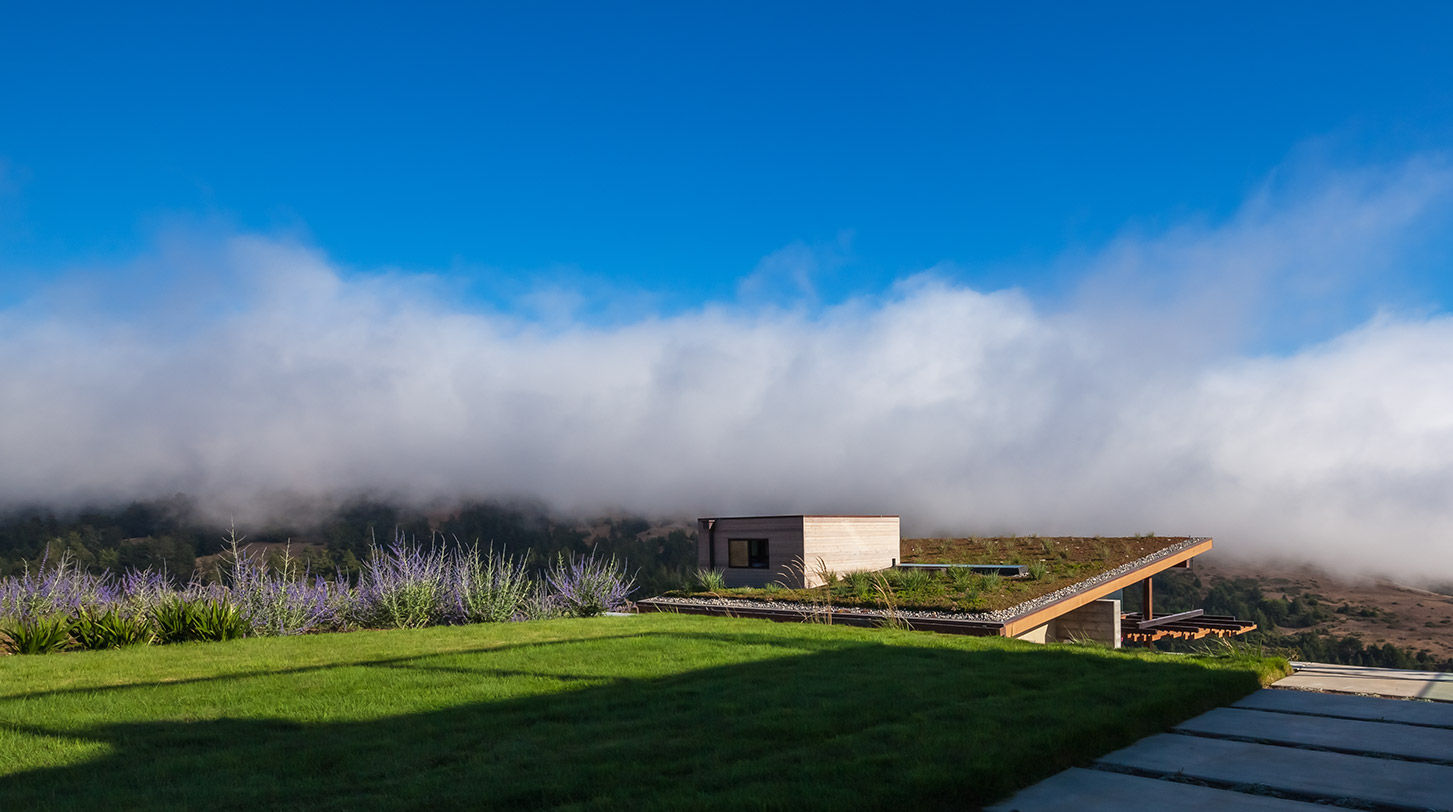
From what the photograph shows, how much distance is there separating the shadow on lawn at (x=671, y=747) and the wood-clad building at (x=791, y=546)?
37.8 ft

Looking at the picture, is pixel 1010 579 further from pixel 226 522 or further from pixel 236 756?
pixel 236 756

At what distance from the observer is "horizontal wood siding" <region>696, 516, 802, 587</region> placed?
54.7 feet

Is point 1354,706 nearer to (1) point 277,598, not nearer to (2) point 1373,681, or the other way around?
(2) point 1373,681

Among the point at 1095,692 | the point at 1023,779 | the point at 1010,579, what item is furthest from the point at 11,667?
the point at 1010,579

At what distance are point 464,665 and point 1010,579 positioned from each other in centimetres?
1171

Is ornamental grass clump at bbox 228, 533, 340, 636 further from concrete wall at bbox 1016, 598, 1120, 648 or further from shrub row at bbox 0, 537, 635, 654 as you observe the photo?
concrete wall at bbox 1016, 598, 1120, 648

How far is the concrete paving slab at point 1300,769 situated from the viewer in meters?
2.97

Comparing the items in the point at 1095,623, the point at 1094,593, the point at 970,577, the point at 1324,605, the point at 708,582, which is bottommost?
the point at 1324,605

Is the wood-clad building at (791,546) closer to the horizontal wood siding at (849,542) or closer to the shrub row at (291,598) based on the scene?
the horizontal wood siding at (849,542)

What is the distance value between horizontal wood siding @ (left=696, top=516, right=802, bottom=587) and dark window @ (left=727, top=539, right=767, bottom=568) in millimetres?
100

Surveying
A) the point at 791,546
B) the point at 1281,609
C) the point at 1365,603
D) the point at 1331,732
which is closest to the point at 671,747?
the point at 1331,732

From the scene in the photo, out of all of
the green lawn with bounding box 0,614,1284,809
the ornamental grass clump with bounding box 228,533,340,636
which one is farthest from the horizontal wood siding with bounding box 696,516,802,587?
the green lawn with bounding box 0,614,1284,809

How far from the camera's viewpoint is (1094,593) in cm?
1348

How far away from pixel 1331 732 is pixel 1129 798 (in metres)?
1.85
